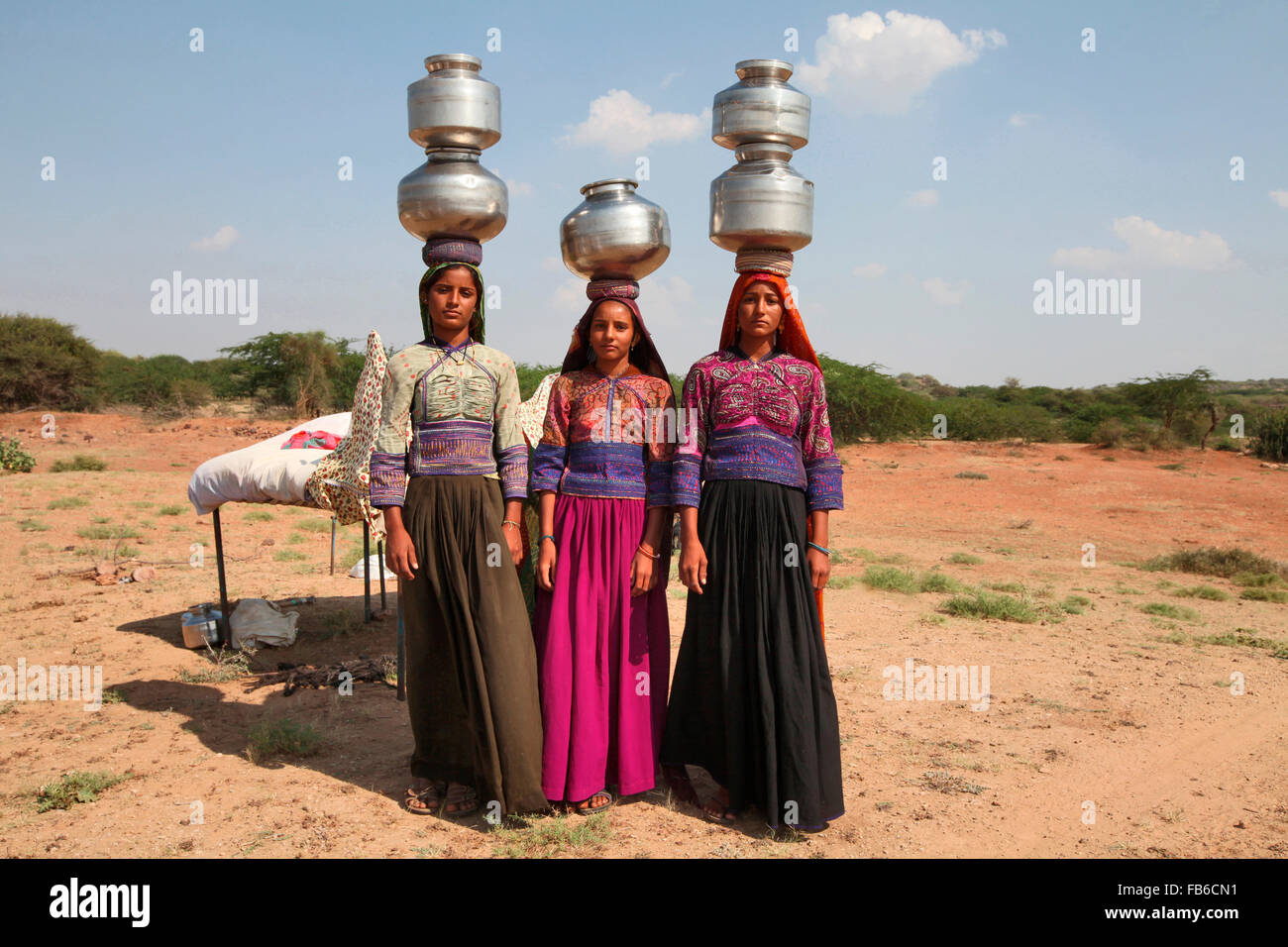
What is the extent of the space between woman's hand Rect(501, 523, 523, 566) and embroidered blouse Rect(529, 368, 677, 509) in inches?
8.0

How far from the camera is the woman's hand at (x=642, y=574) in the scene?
3.36 m

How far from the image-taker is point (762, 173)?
10.9ft

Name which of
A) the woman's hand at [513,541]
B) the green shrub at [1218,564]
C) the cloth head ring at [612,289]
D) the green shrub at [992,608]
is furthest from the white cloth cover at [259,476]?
the green shrub at [1218,564]

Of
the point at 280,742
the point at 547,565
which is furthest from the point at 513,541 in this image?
the point at 280,742

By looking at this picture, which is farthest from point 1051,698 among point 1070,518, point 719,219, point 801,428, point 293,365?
point 293,365

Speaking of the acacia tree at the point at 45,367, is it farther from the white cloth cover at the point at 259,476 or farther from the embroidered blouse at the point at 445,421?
the embroidered blouse at the point at 445,421

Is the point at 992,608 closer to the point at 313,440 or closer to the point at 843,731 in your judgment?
the point at 843,731

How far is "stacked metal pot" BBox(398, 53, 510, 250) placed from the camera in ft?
11.2

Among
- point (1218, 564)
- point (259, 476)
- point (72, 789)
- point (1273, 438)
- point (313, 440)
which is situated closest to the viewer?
point (72, 789)

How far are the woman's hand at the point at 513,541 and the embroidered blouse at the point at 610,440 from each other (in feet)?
0.66

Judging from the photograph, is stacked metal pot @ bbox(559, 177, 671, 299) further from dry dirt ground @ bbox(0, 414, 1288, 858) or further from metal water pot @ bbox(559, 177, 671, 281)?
dry dirt ground @ bbox(0, 414, 1288, 858)

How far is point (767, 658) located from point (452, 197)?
6.96 ft

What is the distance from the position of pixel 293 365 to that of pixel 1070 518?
22.7 metres

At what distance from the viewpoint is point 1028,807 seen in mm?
3594
